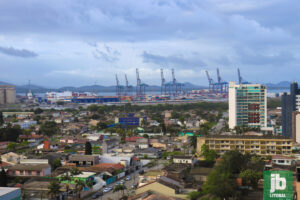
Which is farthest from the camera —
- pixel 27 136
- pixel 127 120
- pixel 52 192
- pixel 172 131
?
pixel 127 120

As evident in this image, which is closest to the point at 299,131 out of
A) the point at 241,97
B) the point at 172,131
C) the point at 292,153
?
the point at 292,153

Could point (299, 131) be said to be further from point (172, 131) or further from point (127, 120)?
point (127, 120)

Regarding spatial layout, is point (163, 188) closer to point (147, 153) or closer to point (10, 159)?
point (10, 159)

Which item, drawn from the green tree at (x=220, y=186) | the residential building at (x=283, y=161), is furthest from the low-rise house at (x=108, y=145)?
the green tree at (x=220, y=186)

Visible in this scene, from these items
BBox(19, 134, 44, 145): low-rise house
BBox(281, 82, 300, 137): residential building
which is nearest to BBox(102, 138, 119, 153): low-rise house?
BBox(19, 134, 44, 145): low-rise house

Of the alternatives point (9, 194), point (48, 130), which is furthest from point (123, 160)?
point (48, 130)

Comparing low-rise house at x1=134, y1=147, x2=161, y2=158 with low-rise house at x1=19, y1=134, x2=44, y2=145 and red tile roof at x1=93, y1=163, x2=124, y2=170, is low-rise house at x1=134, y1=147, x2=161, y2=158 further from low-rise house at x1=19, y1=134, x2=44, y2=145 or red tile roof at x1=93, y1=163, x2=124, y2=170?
low-rise house at x1=19, y1=134, x2=44, y2=145
